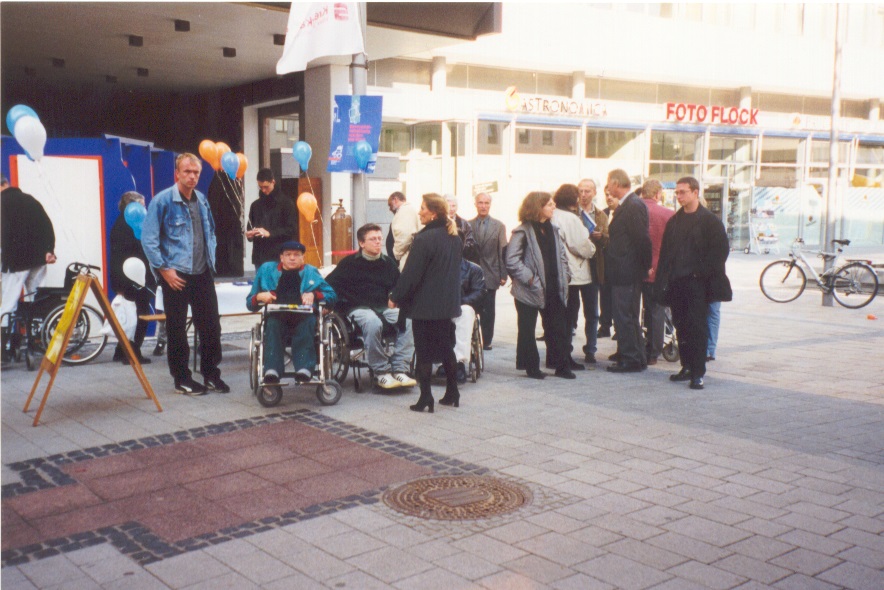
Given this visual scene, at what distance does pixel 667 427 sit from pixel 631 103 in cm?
2243

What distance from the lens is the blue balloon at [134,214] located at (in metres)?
8.54

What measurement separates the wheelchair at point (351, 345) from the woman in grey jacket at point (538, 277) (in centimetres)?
129

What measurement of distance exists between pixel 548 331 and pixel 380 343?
1814mm

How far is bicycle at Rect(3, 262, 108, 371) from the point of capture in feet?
28.1

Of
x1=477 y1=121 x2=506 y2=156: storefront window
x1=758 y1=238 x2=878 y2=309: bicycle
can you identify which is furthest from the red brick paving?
x1=477 y1=121 x2=506 y2=156: storefront window

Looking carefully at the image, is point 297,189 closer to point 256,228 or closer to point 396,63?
point 396,63

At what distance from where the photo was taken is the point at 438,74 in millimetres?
22297

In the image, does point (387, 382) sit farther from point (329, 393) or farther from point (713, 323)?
point (713, 323)

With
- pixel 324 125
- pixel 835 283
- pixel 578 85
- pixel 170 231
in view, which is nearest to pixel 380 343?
pixel 170 231

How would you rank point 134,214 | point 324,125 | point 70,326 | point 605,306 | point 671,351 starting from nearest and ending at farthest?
1. point 70,326
2. point 134,214
3. point 671,351
4. point 605,306
5. point 324,125

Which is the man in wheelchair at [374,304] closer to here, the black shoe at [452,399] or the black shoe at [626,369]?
the black shoe at [452,399]

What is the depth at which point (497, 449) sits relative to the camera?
566 centimetres

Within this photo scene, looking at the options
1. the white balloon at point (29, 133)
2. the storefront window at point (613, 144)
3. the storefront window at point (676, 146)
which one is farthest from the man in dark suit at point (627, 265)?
the storefront window at point (676, 146)

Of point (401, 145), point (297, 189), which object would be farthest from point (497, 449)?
point (401, 145)
